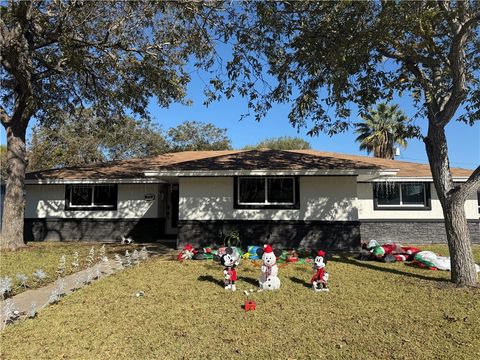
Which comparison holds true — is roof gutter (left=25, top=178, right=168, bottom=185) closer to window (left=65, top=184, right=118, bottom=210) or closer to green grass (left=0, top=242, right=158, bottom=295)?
window (left=65, top=184, right=118, bottom=210)

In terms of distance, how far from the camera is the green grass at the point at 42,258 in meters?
8.96

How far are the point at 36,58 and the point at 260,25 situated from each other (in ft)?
30.7

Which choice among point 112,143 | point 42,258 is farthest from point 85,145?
point 42,258

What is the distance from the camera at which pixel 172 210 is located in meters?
17.2

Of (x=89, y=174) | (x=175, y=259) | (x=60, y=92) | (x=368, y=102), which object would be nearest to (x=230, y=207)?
(x=175, y=259)

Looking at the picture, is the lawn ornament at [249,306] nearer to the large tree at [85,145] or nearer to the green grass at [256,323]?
the green grass at [256,323]

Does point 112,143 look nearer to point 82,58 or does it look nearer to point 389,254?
point 82,58

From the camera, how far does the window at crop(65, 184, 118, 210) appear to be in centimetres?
1639

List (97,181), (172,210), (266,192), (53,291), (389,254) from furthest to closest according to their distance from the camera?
(172,210) → (97,181) → (266,192) → (389,254) → (53,291)

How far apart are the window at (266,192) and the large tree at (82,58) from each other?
4.39 meters

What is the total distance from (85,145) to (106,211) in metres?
21.0

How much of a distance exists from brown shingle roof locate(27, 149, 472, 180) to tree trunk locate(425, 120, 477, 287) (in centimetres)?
399

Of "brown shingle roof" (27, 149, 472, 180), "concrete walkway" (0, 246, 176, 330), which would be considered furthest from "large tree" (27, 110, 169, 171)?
"concrete walkway" (0, 246, 176, 330)

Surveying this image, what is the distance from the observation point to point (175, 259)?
11.2 meters
